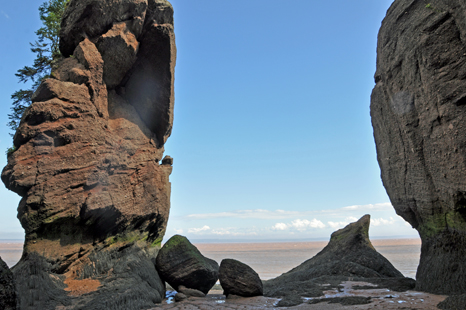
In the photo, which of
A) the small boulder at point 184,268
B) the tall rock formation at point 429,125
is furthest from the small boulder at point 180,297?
the tall rock formation at point 429,125

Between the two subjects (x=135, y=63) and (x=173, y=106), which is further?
(x=173, y=106)

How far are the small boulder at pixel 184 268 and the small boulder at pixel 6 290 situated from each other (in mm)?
9172

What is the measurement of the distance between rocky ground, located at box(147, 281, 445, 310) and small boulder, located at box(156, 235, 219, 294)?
1416 mm

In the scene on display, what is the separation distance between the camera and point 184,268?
12.5 meters

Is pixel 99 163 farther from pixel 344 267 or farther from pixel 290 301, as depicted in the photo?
pixel 344 267

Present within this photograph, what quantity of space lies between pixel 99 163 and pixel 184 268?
537 centimetres

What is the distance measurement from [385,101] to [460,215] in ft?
16.1

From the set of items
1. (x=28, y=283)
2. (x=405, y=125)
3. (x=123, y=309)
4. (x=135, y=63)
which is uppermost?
(x=135, y=63)

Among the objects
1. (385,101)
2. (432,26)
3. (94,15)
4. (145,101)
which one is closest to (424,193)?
(385,101)

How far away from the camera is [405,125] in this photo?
10844mm

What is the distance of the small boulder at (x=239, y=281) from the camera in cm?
1099

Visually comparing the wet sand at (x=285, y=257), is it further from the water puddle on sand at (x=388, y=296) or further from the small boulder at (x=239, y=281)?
the small boulder at (x=239, y=281)

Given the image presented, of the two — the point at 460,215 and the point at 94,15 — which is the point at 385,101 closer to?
the point at 460,215

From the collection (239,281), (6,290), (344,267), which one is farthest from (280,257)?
(6,290)
